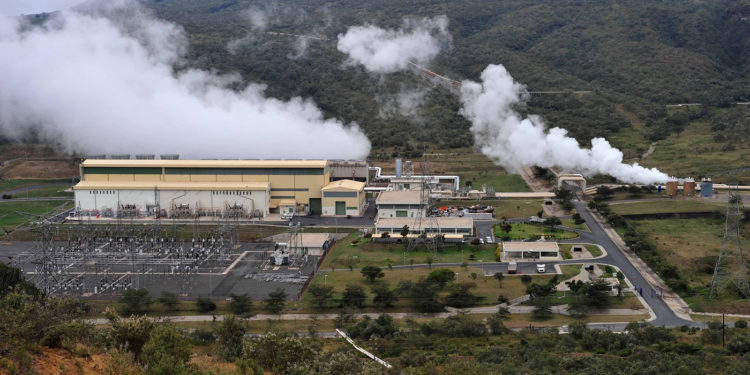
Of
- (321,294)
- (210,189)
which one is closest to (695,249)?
(321,294)

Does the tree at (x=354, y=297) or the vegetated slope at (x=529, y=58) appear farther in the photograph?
the vegetated slope at (x=529, y=58)

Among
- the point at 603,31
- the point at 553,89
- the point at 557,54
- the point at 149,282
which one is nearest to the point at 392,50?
the point at 553,89

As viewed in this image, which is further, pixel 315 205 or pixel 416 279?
pixel 315 205

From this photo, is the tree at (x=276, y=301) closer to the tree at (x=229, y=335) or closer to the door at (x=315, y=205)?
the tree at (x=229, y=335)

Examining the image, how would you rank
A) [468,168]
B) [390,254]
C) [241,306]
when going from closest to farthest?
[241,306], [390,254], [468,168]

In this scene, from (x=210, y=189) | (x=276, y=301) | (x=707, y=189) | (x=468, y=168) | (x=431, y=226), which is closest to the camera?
(x=276, y=301)

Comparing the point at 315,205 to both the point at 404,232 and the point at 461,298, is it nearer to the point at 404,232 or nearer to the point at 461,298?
the point at 404,232

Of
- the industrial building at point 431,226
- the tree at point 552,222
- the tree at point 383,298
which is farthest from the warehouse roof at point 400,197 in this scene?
the tree at point 383,298

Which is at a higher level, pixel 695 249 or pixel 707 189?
pixel 707 189
